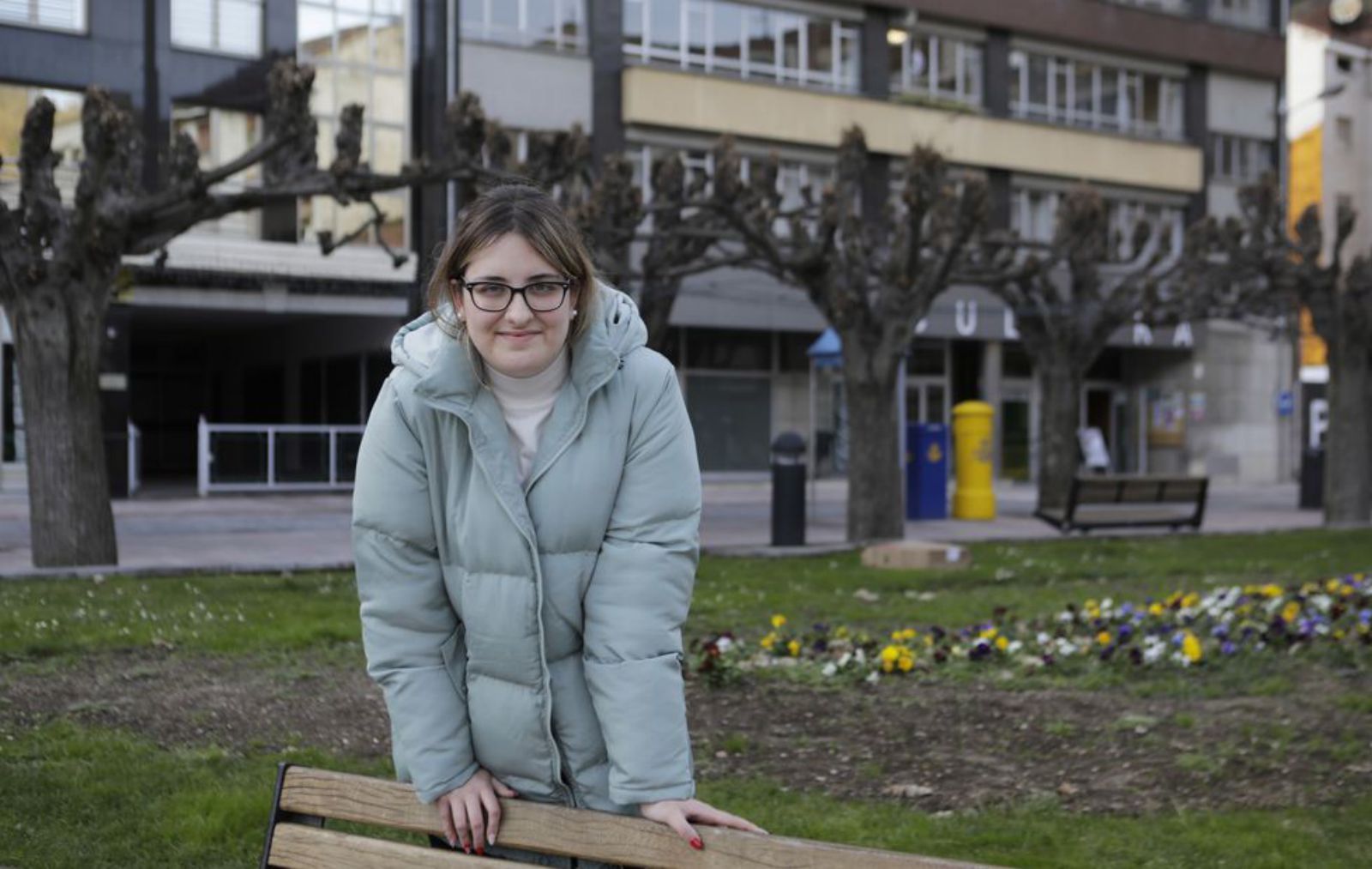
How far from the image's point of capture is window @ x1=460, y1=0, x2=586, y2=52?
29.9 metres

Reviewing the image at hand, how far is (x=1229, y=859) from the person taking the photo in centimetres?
465

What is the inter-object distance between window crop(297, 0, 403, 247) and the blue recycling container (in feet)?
37.1

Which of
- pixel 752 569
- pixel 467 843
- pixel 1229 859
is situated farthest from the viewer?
pixel 752 569

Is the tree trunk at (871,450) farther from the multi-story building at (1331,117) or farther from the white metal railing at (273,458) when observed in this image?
the multi-story building at (1331,117)

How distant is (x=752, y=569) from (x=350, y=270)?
668 inches

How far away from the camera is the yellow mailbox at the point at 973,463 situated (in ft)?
73.4

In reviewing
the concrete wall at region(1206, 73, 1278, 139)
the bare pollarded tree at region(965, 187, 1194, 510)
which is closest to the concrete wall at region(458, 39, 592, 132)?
the bare pollarded tree at region(965, 187, 1194, 510)

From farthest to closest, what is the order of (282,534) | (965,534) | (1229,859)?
(965,534) < (282,534) < (1229,859)

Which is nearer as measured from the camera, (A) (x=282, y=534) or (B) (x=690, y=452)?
(B) (x=690, y=452)

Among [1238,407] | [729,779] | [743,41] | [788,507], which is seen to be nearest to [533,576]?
[729,779]

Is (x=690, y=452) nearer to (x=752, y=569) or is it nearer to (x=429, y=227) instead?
(x=752, y=569)

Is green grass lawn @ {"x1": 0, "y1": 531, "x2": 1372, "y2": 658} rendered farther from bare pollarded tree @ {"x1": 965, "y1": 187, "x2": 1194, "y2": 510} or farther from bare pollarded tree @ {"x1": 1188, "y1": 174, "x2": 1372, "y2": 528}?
bare pollarded tree @ {"x1": 965, "y1": 187, "x2": 1194, "y2": 510}

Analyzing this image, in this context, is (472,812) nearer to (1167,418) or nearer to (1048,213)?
(1048,213)

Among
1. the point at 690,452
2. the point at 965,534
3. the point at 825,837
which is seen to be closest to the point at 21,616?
the point at 825,837
